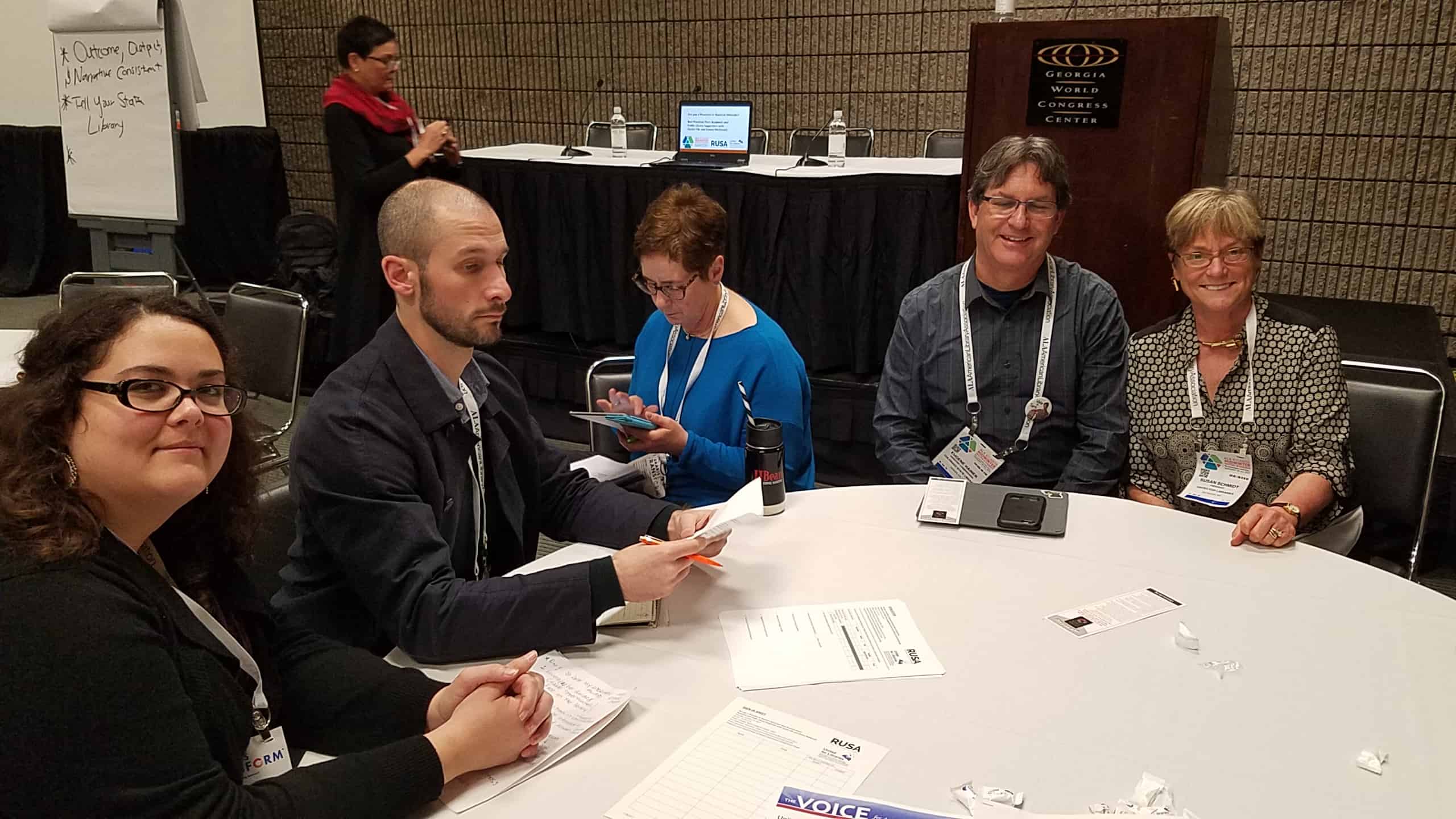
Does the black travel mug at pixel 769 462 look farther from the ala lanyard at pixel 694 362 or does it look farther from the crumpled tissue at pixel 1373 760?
the crumpled tissue at pixel 1373 760

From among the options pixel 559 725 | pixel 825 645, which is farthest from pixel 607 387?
pixel 559 725

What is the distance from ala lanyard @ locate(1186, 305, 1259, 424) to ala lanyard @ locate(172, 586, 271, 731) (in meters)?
Answer: 1.97

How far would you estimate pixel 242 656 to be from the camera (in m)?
1.31

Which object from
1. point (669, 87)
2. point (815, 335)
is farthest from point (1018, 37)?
point (669, 87)

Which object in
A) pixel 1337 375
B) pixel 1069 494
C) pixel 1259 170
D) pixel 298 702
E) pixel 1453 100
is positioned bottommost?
pixel 298 702

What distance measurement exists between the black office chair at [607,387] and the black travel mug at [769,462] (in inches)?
27.7

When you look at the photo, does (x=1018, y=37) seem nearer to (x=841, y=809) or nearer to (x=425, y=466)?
(x=425, y=466)

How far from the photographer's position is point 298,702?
1.42m

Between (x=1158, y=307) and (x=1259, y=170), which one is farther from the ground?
(x=1259, y=170)

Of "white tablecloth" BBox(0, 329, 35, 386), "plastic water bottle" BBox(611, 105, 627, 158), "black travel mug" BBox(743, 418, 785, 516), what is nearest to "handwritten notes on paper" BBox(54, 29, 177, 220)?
"white tablecloth" BBox(0, 329, 35, 386)

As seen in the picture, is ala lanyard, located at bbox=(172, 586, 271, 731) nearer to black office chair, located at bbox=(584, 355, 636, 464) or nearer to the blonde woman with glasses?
black office chair, located at bbox=(584, 355, 636, 464)

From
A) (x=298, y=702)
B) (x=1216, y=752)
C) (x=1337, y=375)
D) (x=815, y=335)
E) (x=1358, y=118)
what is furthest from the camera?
(x=1358, y=118)

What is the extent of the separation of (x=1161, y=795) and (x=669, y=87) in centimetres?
574

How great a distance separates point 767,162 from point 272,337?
234cm
